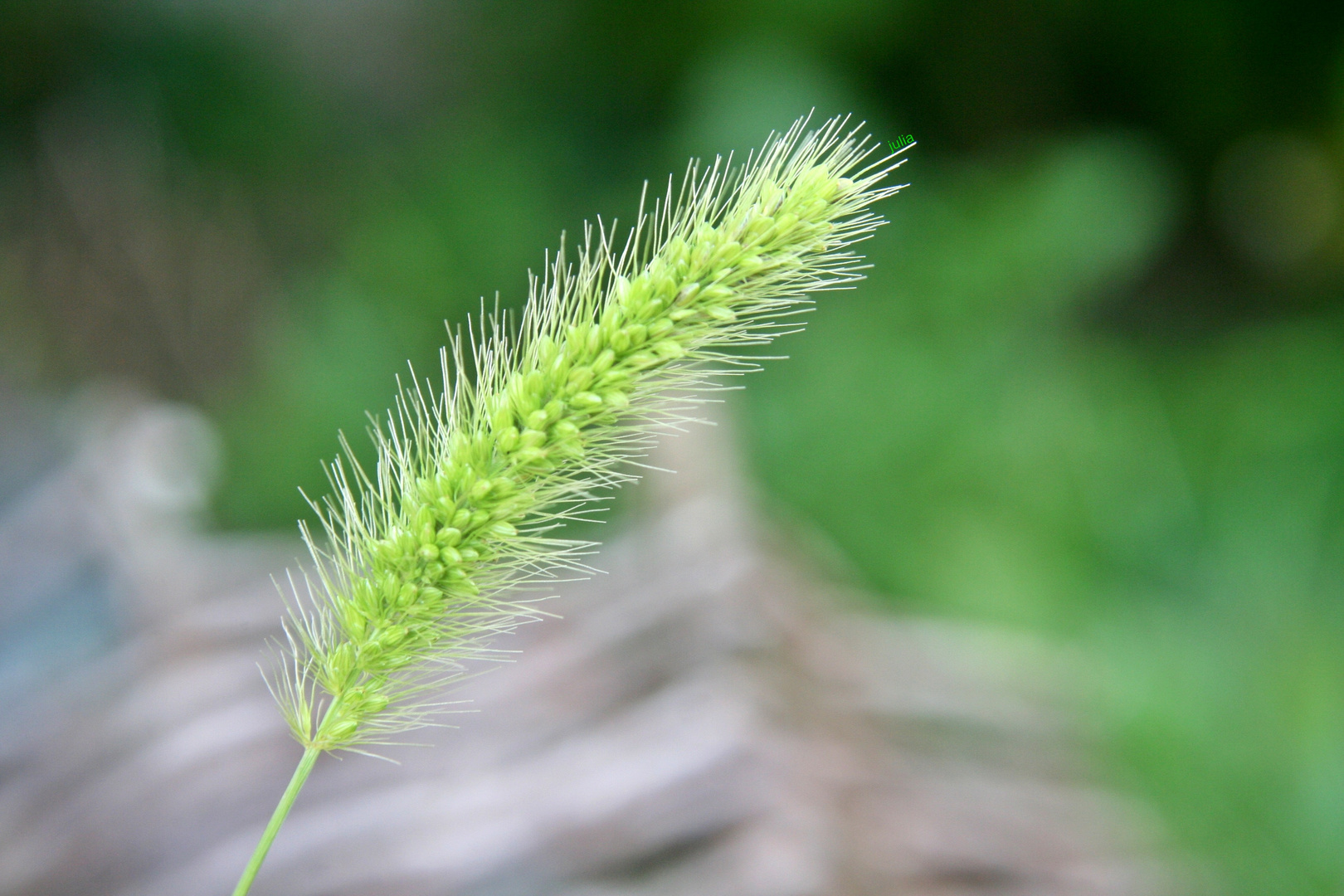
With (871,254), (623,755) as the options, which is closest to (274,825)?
(623,755)

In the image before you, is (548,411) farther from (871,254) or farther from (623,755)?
(871,254)

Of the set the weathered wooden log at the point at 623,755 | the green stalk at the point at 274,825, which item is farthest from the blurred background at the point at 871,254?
the green stalk at the point at 274,825

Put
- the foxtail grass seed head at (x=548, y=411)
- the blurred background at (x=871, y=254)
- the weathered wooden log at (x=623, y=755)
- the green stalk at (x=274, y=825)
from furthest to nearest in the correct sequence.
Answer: the blurred background at (x=871, y=254) → the weathered wooden log at (x=623, y=755) → the foxtail grass seed head at (x=548, y=411) → the green stalk at (x=274, y=825)

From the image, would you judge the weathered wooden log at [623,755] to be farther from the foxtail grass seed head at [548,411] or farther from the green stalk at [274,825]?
the green stalk at [274,825]

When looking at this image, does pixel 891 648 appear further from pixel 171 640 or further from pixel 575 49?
pixel 575 49

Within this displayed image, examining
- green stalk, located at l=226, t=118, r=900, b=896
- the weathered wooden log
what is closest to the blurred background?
the weathered wooden log

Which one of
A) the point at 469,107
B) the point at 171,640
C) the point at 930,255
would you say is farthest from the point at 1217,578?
the point at 469,107

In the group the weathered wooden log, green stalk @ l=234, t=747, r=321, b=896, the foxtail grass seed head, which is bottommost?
green stalk @ l=234, t=747, r=321, b=896

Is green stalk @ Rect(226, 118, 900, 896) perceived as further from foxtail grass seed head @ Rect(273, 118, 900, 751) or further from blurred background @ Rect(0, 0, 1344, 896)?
blurred background @ Rect(0, 0, 1344, 896)

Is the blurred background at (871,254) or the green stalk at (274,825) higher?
the blurred background at (871,254)

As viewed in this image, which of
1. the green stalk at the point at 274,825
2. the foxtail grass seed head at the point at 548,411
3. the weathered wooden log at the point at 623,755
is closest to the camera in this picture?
the green stalk at the point at 274,825
